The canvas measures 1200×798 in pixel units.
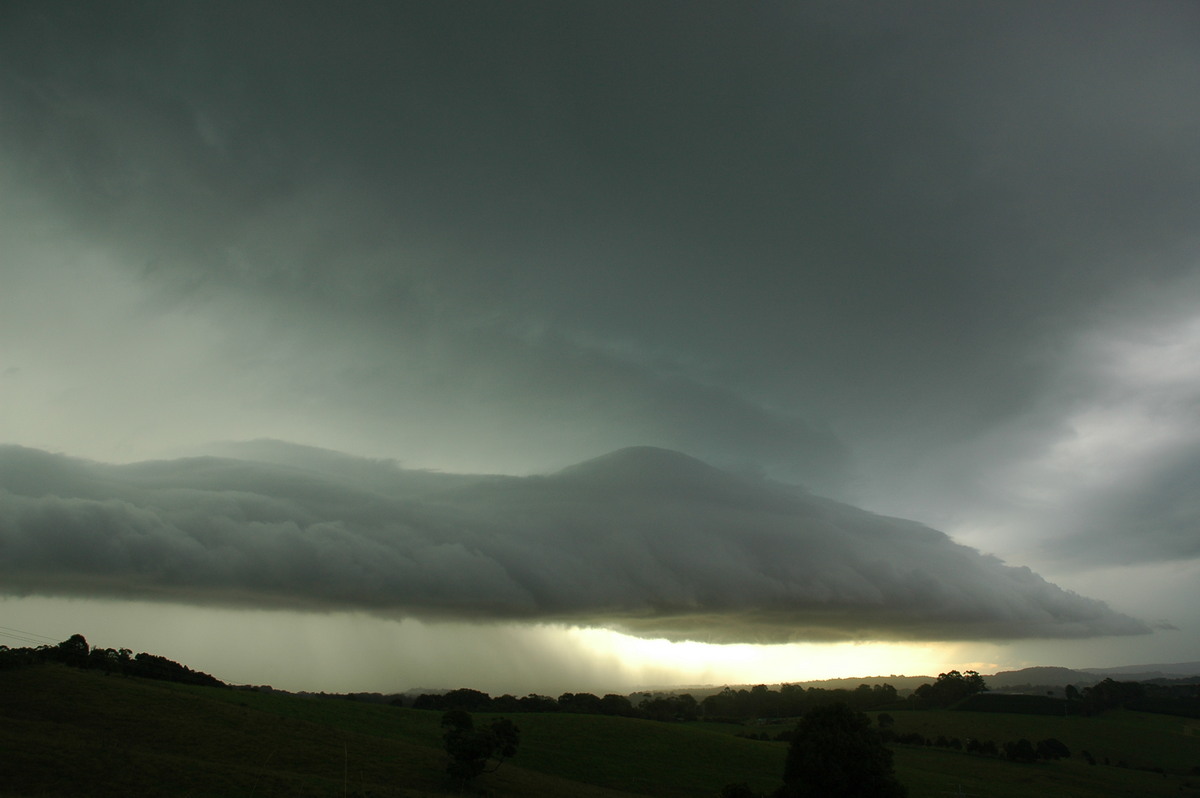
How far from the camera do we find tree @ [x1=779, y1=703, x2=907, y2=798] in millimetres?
79812

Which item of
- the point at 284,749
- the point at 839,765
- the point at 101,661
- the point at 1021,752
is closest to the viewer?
the point at 839,765

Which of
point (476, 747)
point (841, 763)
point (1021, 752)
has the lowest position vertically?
point (1021, 752)

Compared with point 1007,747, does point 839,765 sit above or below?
above

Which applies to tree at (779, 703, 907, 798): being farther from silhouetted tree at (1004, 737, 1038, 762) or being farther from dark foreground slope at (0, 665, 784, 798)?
silhouetted tree at (1004, 737, 1038, 762)

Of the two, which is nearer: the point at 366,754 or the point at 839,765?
the point at 839,765

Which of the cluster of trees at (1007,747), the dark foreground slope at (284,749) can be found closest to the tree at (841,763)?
the dark foreground slope at (284,749)

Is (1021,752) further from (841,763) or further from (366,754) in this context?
(366,754)

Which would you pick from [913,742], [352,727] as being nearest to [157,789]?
[352,727]

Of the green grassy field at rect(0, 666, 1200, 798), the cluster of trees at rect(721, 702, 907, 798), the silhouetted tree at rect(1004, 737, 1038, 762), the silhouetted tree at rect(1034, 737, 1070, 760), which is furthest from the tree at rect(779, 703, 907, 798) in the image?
the silhouetted tree at rect(1034, 737, 1070, 760)

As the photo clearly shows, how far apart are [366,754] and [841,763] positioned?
60.2 metres

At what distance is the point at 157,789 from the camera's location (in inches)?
2179

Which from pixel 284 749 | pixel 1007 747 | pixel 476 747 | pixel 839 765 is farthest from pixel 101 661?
pixel 1007 747

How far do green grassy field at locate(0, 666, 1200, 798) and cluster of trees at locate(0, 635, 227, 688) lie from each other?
4514 mm

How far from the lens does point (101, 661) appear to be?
117m
